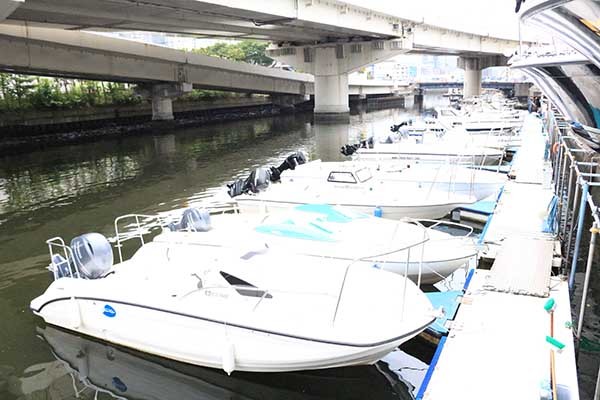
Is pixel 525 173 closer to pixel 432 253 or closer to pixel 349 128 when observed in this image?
pixel 432 253

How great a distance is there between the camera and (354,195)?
1502 cm

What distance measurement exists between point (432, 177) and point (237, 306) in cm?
1103

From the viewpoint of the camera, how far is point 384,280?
26.7 feet

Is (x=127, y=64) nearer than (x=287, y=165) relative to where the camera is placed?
No

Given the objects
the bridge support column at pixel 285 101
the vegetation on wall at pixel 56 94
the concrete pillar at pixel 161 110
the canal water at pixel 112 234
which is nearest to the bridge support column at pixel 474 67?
the bridge support column at pixel 285 101

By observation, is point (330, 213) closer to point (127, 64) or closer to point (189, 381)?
point (189, 381)

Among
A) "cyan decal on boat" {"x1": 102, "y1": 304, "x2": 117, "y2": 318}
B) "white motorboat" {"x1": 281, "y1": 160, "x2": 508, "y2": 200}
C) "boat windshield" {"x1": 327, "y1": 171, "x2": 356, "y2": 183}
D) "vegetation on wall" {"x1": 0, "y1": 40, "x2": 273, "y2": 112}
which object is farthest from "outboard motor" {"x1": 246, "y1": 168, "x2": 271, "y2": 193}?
"vegetation on wall" {"x1": 0, "y1": 40, "x2": 273, "y2": 112}

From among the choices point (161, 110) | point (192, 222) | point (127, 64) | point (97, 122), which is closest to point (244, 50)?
point (161, 110)

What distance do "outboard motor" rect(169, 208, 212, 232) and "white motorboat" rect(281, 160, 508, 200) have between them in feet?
18.9

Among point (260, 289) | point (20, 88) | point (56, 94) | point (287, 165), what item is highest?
point (20, 88)

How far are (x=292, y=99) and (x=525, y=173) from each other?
182 ft

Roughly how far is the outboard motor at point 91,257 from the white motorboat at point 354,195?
6.50 m

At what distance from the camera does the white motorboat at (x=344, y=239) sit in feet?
33.1

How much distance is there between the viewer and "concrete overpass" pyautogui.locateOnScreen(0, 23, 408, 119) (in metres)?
34.2
